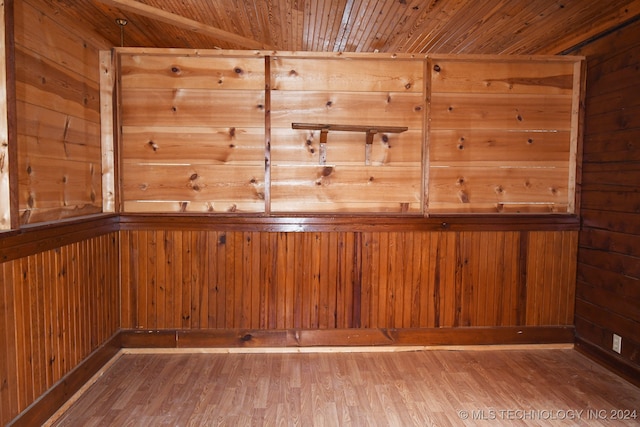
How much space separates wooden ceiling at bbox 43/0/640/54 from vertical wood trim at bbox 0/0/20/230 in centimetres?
52

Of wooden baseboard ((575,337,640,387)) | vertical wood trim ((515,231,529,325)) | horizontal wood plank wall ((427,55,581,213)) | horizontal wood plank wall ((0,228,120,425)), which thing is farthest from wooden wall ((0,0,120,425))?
wooden baseboard ((575,337,640,387))

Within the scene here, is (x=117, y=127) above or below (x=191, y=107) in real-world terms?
below

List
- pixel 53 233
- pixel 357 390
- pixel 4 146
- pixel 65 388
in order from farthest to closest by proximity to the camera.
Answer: pixel 357 390, pixel 65 388, pixel 53 233, pixel 4 146

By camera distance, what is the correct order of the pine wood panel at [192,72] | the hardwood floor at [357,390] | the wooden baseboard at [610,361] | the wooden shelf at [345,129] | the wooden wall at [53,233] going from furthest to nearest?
the pine wood panel at [192,72] < the wooden shelf at [345,129] < the wooden baseboard at [610,361] < the hardwood floor at [357,390] < the wooden wall at [53,233]

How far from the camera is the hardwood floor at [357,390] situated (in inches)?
87.6

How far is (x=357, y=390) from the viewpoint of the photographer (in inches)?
99.0

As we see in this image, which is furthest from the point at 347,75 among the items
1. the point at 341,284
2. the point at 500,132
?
the point at 341,284

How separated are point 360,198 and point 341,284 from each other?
2.17 ft

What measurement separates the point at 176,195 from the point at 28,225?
1063mm

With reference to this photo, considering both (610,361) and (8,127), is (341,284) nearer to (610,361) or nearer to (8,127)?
(610,361)

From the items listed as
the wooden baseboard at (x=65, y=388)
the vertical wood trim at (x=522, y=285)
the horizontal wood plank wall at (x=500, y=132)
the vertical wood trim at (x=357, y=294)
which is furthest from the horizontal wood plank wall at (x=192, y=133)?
the vertical wood trim at (x=522, y=285)

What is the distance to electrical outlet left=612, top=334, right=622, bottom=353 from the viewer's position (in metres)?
2.71

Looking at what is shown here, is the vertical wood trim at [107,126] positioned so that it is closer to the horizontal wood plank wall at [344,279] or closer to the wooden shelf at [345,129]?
the horizontal wood plank wall at [344,279]

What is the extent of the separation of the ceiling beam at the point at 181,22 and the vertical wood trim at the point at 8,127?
605 millimetres
